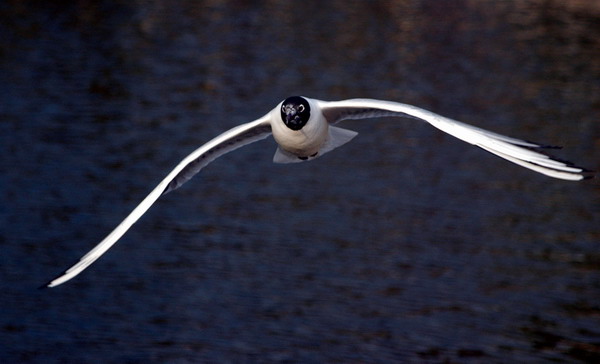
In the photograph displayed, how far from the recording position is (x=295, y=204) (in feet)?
61.8

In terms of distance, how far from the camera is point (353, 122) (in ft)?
77.4

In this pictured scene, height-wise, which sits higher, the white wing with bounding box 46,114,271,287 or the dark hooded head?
the dark hooded head

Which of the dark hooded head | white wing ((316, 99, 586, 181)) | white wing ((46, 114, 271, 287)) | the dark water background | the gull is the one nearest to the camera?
white wing ((316, 99, 586, 181))

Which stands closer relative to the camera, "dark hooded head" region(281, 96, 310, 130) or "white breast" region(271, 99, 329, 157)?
"dark hooded head" region(281, 96, 310, 130)

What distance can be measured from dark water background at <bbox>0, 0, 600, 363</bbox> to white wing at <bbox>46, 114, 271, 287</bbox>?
10.4 feet

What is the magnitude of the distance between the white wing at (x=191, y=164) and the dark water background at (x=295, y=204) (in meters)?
3.17

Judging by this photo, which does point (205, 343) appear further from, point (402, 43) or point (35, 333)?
point (402, 43)

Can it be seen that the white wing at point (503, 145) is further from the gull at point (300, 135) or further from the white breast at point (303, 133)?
the white breast at point (303, 133)

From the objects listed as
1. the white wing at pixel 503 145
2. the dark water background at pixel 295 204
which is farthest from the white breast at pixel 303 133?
the dark water background at pixel 295 204

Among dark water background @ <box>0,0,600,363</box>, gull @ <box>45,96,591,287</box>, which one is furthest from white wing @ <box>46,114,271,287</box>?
dark water background @ <box>0,0,600,363</box>

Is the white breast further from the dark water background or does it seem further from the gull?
the dark water background

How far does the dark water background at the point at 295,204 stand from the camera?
1455 centimetres

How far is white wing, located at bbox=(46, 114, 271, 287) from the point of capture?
10.7 metres

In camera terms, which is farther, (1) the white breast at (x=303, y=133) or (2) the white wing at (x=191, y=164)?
(1) the white breast at (x=303, y=133)
